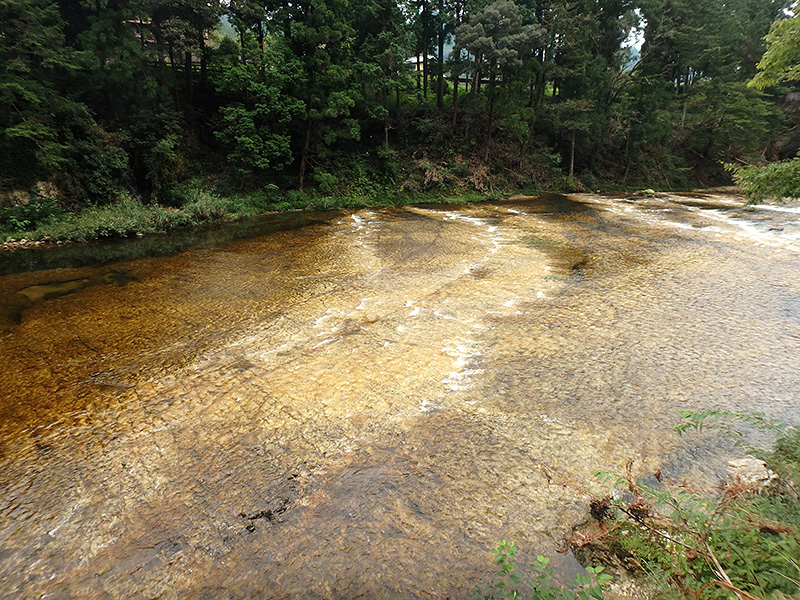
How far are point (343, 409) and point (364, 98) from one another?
21932 millimetres

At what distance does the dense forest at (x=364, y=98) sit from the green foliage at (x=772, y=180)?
5203 mm

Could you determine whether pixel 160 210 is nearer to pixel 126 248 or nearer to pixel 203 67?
pixel 126 248

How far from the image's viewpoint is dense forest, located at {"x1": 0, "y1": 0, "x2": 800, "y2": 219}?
1472cm

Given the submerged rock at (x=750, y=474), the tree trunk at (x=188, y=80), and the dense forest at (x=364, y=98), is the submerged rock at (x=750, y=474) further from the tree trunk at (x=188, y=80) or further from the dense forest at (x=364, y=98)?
the tree trunk at (x=188, y=80)

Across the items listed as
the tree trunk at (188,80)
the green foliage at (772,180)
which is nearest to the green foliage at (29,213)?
the tree trunk at (188,80)

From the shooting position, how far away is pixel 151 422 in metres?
4.64

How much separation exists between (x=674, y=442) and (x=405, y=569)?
3.37m

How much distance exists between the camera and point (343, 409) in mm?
4902

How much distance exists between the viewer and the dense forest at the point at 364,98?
14719 mm

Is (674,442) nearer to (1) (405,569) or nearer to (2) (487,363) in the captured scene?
(2) (487,363)

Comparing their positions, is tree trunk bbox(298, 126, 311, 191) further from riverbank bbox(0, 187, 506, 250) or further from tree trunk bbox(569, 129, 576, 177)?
tree trunk bbox(569, 129, 576, 177)

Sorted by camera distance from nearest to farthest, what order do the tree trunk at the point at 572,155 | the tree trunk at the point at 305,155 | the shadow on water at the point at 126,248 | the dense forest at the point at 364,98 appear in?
the shadow on water at the point at 126,248 < the dense forest at the point at 364,98 < the tree trunk at the point at 305,155 < the tree trunk at the point at 572,155

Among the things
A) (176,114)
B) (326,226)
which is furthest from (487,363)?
(176,114)

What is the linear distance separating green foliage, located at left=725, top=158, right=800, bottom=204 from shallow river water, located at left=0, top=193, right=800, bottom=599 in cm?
259
